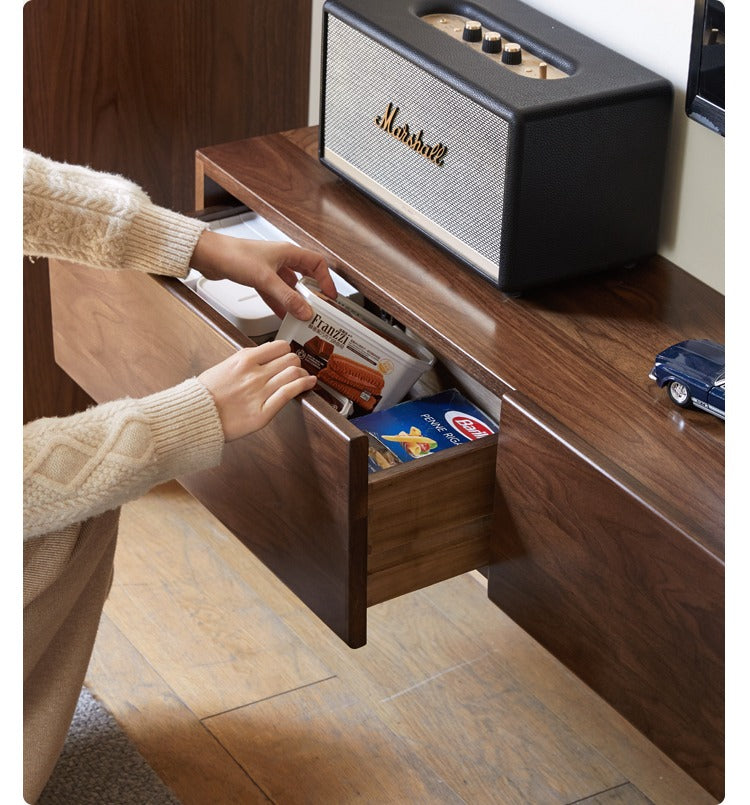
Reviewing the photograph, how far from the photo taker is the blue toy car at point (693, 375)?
3.48ft

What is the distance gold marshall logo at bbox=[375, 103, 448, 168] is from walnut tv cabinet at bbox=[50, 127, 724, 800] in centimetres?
10

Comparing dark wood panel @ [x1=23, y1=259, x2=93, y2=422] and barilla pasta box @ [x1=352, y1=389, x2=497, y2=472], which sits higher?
barilla pasta box @ [x1=352, y1=389, x2=497, y2=472]

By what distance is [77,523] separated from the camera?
117cm

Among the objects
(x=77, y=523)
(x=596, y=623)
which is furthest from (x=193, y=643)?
(x=596, y=623)

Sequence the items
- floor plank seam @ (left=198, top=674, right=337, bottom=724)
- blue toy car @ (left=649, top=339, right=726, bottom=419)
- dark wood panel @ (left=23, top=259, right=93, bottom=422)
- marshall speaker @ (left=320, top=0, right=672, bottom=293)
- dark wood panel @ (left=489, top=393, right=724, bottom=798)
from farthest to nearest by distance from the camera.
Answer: dark wood panel @ (left=23, top=259, right=93, bottom=422), floor plank seam @ (left=198, top=674, right=337, bottom=724), marshall speaker @ (left=320, top=0, right=672, bottom=293), blue toy car @ (left=649, top=339, right=726, bottom=419), dark wood panel @ (left=489, top=393, right=724, bottom=798)

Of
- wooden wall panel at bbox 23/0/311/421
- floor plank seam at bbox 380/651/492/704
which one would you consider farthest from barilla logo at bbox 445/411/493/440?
wooden wall panel at bbox 23/0/311/421

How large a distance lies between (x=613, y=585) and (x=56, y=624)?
1.81ft

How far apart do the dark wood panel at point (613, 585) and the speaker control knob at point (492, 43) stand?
393 mm

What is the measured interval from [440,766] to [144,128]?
0.91 m

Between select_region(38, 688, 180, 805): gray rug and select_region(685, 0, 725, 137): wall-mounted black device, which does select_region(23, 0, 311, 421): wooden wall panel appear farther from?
select_region(685, 0, 725, 137): wall-mounted black device

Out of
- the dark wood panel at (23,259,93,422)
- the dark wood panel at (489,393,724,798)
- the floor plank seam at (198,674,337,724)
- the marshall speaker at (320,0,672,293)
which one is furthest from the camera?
the dark wood panel at (23,259,93,422)

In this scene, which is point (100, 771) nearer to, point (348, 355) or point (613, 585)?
point (348, 355)

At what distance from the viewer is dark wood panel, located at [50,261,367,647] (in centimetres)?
108
